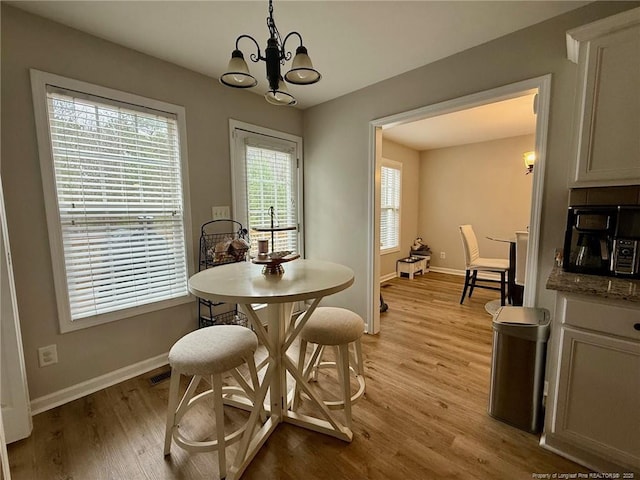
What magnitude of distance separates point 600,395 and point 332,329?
49.3 inches

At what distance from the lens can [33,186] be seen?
1693 mm

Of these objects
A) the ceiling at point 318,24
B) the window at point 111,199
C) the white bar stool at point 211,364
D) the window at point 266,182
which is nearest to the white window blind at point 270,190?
the window at point 266,182

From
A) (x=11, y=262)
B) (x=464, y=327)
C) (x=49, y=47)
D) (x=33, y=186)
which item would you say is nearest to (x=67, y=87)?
(x=49, y=47)

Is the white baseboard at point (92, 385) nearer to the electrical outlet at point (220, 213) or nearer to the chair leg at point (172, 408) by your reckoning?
the chair leg at point (172, 408)

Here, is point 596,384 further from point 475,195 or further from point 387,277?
point 475,195

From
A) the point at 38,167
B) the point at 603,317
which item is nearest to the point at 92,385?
the point at 38,167

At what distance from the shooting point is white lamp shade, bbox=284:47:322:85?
1309mm

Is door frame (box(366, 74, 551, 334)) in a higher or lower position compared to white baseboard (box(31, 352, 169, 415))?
higher

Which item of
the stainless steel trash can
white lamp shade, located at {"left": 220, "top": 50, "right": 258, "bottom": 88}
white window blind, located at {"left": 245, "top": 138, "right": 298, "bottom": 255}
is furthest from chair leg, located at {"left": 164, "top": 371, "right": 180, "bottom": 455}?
the stainless steel trash can

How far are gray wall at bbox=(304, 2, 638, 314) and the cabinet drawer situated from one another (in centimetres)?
62

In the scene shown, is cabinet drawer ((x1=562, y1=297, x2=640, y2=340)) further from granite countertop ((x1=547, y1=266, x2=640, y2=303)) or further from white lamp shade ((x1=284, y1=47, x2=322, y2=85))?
white lamp shade ((x1=284, y1=47, x2=322, y2=85))

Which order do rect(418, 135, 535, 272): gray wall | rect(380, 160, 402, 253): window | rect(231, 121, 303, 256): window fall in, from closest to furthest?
rect(231, 121, 303, 256): window, rect(418, 135, 535, 272): gray wall, rect(380, 160, 402, 253): window

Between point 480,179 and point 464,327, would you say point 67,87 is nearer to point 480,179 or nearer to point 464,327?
point 464,327

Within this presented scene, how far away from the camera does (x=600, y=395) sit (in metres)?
1.27
